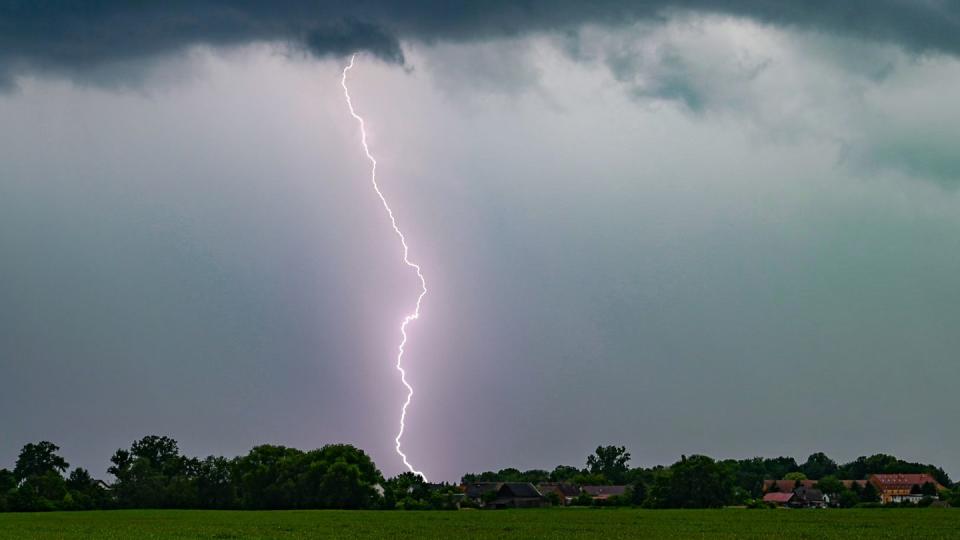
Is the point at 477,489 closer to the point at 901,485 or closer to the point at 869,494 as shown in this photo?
the point at 869,494

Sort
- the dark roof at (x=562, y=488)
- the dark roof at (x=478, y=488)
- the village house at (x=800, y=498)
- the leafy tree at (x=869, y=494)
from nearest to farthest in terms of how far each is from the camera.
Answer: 1. the village house at (x=800, y=498)
2. the leafy tree at (x=869, y=494)
3. the dark roof at (x=478, y=488)
4. the dark roof at (x=562, y=488)

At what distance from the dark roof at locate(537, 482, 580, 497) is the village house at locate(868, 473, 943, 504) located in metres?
44.3

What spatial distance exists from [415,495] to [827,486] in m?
70.2

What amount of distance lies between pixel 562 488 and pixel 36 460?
77085mm

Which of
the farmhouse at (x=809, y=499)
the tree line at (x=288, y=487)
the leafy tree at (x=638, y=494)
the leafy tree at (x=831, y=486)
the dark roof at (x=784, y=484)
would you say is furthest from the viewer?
the dark roof at (x=784, y=484)

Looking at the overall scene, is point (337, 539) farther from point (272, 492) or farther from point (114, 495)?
point (114, 495)

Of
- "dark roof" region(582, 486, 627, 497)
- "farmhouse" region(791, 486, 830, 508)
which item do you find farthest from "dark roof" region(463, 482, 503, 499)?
"farmhouse" region(791, 486, 830, 508)

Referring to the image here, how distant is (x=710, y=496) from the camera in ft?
333

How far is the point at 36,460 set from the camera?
414ft

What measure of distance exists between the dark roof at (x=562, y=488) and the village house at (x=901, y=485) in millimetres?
44343

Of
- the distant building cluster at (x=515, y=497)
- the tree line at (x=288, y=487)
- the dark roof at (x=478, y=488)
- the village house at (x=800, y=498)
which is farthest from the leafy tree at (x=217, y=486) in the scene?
the village house at (x=800, y=498)

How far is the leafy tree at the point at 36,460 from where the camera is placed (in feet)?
412

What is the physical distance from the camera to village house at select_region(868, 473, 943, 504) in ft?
473

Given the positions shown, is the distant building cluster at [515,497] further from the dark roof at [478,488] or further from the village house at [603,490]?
the village house at [603,490]
